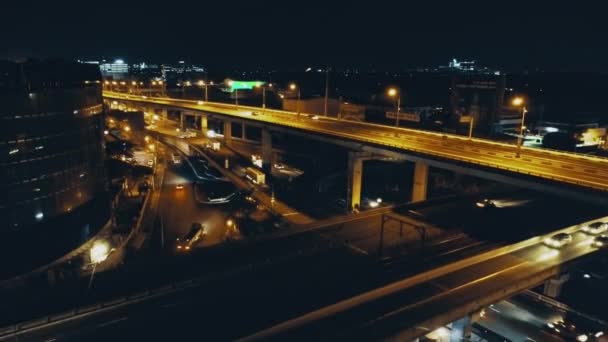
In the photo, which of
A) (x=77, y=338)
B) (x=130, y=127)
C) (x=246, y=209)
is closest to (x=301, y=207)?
(x=246, y=209)

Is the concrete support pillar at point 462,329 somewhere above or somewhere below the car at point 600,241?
below

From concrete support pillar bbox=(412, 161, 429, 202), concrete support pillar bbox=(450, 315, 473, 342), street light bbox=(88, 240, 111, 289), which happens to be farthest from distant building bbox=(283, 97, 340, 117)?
concrete support pillar bbox=(450, 315, 473, 342)

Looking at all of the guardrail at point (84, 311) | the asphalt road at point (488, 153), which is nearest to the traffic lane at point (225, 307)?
the guardrail at point (84, 311)

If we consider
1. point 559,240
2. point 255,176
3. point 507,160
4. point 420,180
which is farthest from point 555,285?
point 255,176

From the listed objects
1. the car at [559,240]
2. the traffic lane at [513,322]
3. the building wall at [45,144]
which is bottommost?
the traffic lane at [513,322]

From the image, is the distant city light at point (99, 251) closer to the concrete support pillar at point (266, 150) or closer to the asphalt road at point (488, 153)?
the asphalt road at point (488, 153)

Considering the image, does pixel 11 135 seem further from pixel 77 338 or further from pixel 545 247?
pixel 545 247

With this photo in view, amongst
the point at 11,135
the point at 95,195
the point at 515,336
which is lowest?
the point at 515,336
